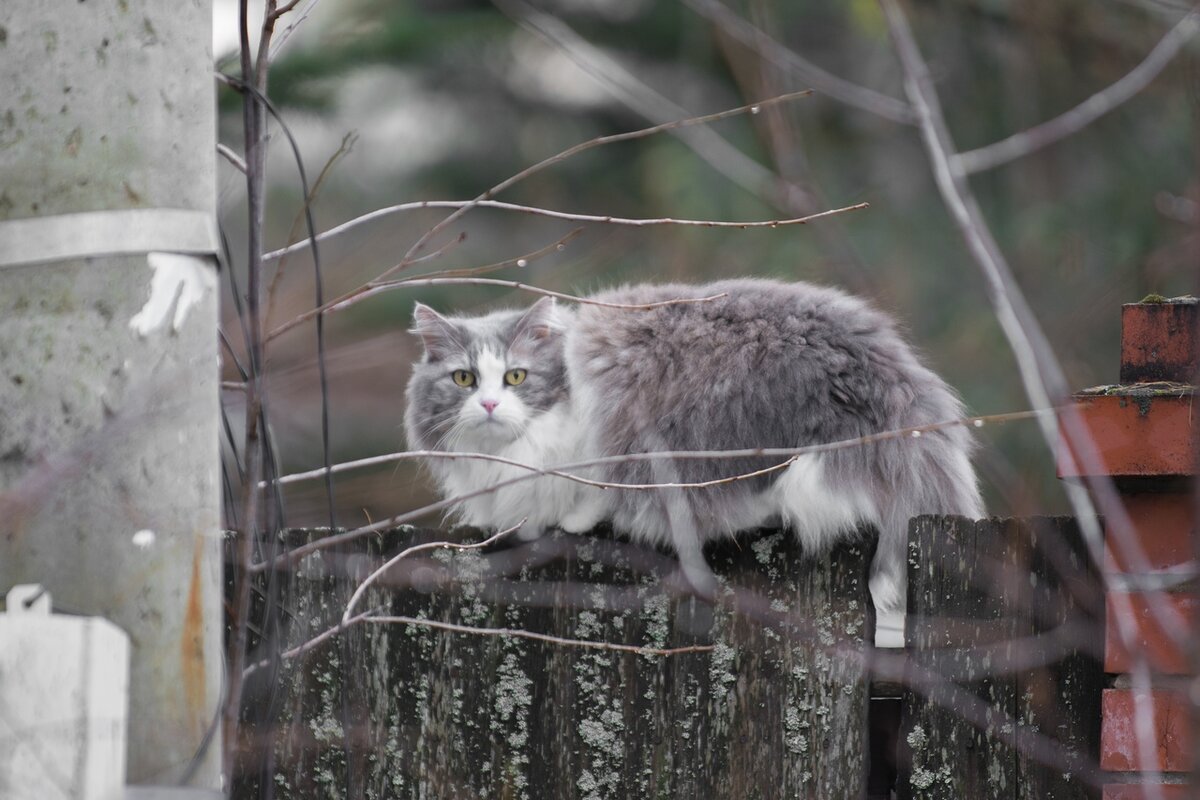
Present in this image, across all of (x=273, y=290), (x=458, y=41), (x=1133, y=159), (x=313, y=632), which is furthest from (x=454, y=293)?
(x=273, y=290)

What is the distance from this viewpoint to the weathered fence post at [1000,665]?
1.53 meters

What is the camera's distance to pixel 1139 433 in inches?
58.6

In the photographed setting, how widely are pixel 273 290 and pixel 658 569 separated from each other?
0.75 metres

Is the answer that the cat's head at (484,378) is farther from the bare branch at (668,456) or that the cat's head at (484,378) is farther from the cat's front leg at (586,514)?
the bare branch at (668,456)

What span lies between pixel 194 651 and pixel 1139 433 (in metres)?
1.16

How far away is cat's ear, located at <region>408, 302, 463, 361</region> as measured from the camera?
106 inches

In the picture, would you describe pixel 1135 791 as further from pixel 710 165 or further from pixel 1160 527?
pixel 710 165

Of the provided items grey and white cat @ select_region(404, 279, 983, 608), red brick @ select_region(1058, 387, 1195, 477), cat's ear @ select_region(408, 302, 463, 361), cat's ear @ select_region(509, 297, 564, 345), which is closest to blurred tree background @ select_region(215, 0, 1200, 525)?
cat's ear @ select_region(408, 302, 463, 361)

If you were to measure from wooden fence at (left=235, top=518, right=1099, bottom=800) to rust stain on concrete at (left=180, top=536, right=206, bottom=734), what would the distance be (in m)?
0.42

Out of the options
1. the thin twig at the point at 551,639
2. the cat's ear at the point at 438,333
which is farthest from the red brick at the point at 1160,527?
the cat's ear at the point at 438,333

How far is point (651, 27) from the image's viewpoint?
24.3ft

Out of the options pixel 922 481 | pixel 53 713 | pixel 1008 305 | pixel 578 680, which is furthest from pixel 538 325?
pixel 1008 305

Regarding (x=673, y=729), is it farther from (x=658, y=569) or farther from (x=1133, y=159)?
(x=1133, y=159)

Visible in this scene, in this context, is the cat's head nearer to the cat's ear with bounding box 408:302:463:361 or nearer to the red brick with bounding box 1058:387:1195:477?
the cat's ear with bounding box 408:302:463:361
